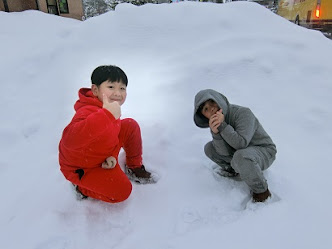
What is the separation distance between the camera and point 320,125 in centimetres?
258

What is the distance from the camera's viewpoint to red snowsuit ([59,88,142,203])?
62.6 inches

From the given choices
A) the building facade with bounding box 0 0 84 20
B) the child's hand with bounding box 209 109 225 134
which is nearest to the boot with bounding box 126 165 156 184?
the child's hand with bounding box 209 109 225 134

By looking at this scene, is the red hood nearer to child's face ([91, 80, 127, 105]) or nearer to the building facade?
child's face ([91, 80, 127, 105])

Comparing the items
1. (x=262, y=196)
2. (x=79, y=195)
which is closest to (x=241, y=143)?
(x=262, y=196)

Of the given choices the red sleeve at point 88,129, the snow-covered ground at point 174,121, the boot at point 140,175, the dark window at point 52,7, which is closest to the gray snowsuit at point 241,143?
the snow-covered ground at point 174,121

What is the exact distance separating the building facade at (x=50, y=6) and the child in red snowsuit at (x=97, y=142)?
9909 millimetres

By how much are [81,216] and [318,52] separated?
3.63 metres

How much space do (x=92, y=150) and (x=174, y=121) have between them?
3.82ft

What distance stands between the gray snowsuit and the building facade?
10.3 m

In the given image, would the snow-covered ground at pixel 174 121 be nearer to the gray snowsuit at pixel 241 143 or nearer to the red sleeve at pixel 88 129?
the gray snowsuit at pixel 241 143

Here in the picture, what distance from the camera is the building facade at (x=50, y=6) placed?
9.84 meters

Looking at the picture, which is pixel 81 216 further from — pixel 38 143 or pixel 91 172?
pixel 38 143

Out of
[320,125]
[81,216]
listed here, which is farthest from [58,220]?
[320,125]

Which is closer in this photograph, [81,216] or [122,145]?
[81,216]
